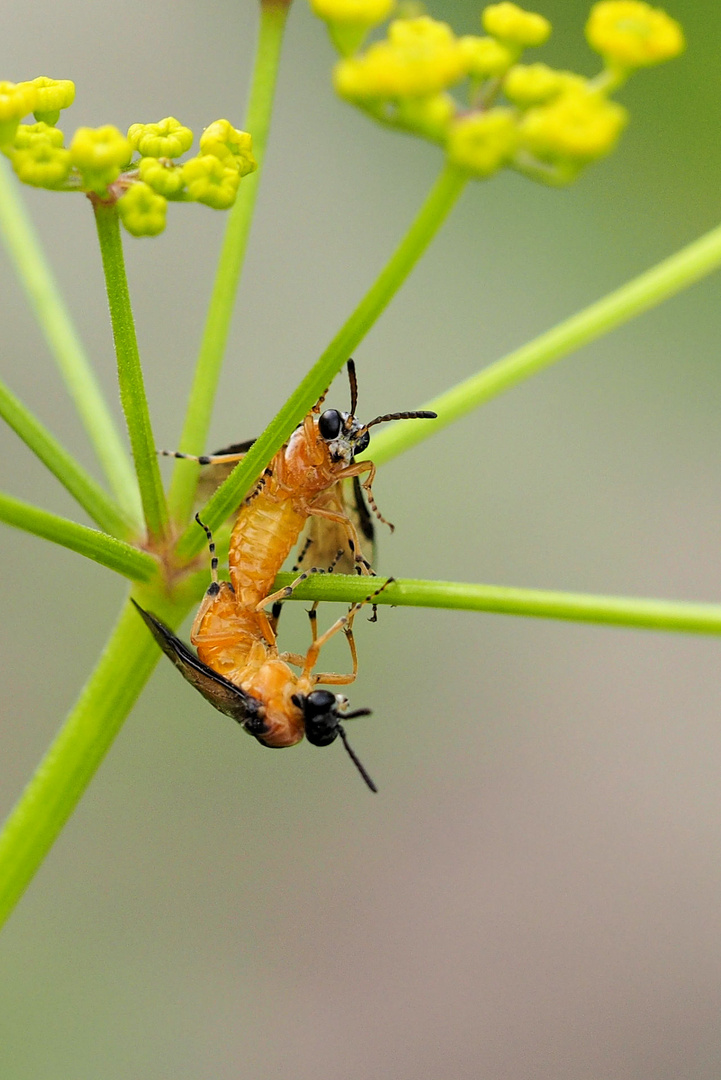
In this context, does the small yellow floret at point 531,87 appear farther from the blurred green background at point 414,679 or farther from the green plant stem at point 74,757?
the blurred green background at point 414,679

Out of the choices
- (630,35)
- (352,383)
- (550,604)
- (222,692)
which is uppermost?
(630,35)

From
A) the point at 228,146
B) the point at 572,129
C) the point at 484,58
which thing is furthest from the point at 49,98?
the point at 572,129

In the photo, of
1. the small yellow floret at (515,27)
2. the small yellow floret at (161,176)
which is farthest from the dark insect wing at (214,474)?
the small yellow floret at (515,27)

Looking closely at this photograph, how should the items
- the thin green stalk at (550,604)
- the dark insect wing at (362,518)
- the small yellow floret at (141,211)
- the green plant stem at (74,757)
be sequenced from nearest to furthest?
the thin green stalk at (550,604) < the small yellow floret at (141,211) < the green plant stem at (74,757) < the dark insect wing at (362,518)

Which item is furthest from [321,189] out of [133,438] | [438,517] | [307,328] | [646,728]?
[133,438]

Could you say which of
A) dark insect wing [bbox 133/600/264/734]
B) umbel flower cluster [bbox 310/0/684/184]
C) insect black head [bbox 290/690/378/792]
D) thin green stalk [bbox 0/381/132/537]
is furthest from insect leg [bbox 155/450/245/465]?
umbel flower cluster [bbox 310/0/684/184]

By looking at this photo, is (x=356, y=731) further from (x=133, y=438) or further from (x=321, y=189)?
(x=133, y=438)

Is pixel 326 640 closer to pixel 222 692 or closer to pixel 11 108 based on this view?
pixel 222 692
